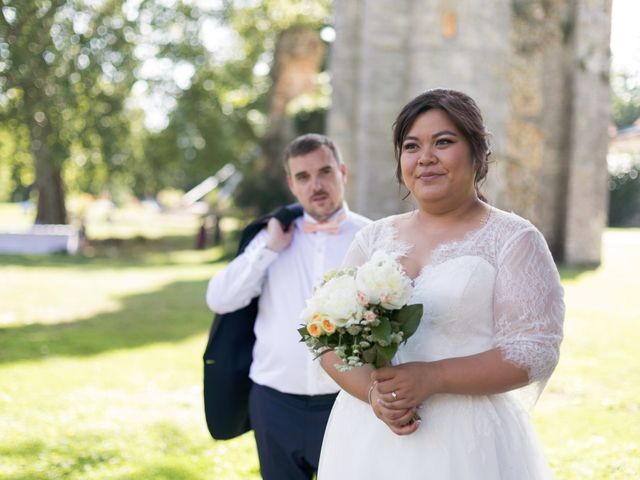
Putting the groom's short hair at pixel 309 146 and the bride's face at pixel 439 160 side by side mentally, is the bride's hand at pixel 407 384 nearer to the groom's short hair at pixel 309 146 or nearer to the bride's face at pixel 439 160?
the bride's face at pixel 439 160

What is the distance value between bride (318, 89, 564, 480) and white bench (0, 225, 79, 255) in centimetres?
2579

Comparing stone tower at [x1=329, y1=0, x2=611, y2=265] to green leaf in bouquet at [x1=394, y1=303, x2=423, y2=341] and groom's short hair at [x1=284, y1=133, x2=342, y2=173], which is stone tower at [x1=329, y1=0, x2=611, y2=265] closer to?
groom's short hair at [x1=284, y1=133, x2=342, y2=173]

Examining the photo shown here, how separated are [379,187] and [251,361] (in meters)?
14.1

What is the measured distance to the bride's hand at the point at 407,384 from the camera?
2.37 metres

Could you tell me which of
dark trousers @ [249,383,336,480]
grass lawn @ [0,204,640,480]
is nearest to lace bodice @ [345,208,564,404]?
dark trousers @ [249,383,336,480]

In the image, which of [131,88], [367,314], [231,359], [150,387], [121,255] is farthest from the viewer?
[121,255]

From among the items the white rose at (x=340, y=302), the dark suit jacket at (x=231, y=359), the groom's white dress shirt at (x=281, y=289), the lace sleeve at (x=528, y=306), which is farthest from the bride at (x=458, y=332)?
the dark suit jacket at (x=231, y=359)

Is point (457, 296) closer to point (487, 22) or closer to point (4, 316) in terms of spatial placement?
point (4, 316)

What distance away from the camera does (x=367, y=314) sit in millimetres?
2293

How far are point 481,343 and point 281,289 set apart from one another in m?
1.70

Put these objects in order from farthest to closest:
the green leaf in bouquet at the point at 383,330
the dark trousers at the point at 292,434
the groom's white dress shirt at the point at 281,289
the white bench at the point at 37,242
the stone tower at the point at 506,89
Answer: the white bench at the point at 37,242, the stone tower at the point at 506,89, the groom's white dress shirt at the point at 281,289, the dark trousers at the point at 292,434, the green leaf in bouquet at the point at 383,330

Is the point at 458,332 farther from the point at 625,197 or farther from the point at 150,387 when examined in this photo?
the point at 625,197

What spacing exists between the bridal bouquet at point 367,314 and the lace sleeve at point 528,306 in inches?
11.0

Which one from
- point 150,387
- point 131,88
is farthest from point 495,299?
point 131,88
